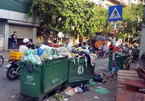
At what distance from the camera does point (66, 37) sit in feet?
69.7

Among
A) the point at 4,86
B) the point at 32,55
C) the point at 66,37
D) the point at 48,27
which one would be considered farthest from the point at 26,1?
the point at 32,55

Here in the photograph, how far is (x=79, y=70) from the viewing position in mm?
5621

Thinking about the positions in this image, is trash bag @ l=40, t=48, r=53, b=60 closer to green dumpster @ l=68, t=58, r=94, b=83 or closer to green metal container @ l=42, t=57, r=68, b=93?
green metal container @ l=42, t=57, r=68, b=93

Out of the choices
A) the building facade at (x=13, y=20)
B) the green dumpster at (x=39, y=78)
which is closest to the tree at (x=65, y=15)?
the building facade at (x=13, y=20)

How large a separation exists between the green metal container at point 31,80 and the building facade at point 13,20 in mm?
10578

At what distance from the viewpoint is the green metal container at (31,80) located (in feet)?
13.2

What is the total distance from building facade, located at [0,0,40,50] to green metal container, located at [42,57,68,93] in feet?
34.1

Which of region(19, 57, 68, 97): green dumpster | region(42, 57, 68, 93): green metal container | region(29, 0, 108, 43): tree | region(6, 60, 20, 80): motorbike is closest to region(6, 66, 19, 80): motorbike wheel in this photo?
region(6, 60, 20, 80): motorbike

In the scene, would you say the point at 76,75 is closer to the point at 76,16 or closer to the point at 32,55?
the point at 32,55

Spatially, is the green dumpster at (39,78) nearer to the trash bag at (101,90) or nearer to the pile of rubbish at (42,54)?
the pile of rubbish at (42,54)

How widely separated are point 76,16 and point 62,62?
11602 millimetres

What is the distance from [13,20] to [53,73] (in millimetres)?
11400

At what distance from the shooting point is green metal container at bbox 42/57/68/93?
160 inches

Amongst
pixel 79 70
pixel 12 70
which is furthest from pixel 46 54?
pixel 12 70
